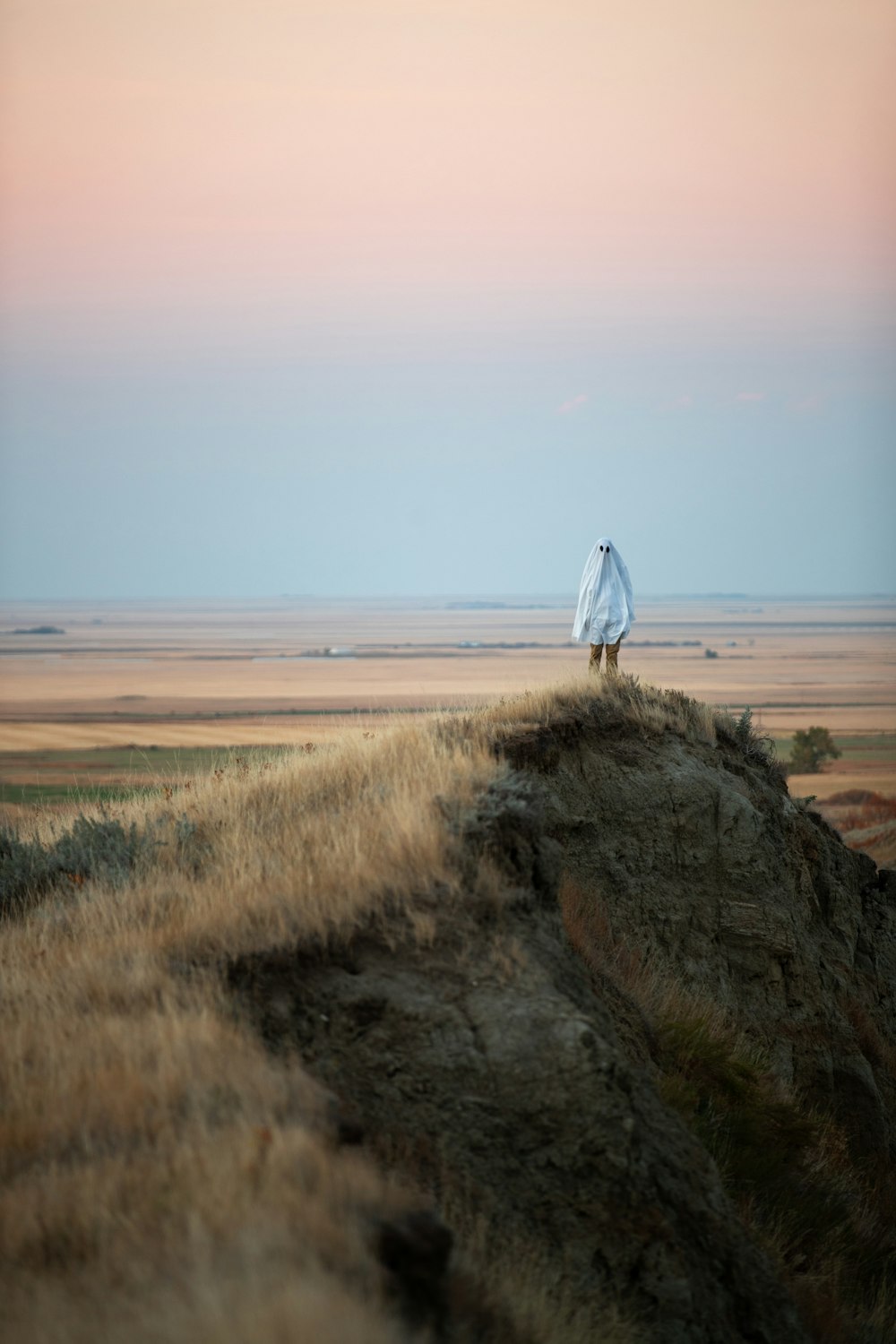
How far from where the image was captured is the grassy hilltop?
411 cm

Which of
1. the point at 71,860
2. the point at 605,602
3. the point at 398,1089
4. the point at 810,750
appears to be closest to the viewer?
the point at 398,1089

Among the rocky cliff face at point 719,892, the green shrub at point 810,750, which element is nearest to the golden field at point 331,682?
the green shrub at point 810,750

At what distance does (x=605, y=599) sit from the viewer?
1639 cm

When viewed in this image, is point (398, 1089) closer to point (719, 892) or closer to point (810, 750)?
point (719, 892)

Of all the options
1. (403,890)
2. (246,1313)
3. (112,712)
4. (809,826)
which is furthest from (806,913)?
(112,712)

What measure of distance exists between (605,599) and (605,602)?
38mm

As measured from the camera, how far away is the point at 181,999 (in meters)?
6.00

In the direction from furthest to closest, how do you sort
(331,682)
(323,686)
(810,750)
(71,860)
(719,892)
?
(331,682), (323,686), (810,750), (719,892), (71,860)

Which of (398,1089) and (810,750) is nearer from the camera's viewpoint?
(398,1089)

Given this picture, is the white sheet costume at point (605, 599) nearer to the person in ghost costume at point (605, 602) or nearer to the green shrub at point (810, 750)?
the person in ghost costume at point (605, 602)

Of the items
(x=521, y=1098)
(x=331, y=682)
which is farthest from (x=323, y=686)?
(x=521, y=1098)

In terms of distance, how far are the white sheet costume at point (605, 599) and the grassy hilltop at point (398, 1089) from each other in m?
4.54

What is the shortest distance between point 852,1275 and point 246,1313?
6.42 meters

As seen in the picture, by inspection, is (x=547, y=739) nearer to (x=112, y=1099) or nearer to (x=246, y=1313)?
(x=112, y=1099)
